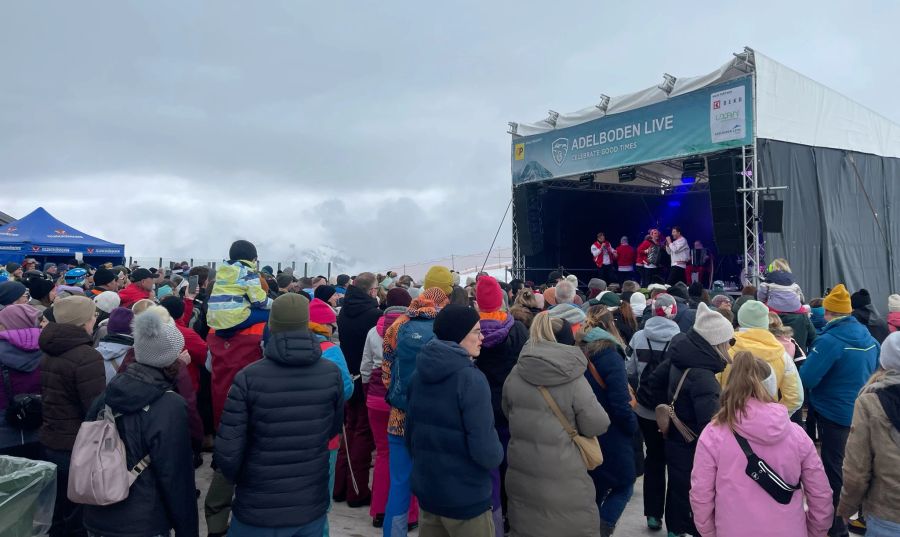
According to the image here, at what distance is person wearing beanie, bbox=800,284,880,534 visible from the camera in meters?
3.75

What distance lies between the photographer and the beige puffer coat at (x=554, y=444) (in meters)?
2.72

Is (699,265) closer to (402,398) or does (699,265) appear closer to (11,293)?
(402,398)

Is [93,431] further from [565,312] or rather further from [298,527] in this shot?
[565,312]

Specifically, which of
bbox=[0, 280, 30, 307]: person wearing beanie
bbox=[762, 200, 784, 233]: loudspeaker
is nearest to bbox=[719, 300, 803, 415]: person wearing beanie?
bbox=[0, 280, 30, 307]: person wearing beanie

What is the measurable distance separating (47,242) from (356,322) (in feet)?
45.6

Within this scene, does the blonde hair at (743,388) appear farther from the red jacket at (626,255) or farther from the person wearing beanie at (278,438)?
the red jacket at (626,255)

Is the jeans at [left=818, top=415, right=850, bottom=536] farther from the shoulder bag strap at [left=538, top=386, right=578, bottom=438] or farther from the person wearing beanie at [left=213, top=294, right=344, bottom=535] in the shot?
the person wearing beanie at [left=213, top=294, right=344, bottom=535]

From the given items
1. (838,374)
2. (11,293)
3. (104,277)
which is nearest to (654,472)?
(838,374)

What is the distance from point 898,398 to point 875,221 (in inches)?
484

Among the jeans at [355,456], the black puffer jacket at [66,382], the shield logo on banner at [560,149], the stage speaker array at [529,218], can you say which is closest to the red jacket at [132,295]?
the black puffer jacket at [66,382]

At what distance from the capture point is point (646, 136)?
11164mm

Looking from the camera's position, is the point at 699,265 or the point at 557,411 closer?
the point at 557,411

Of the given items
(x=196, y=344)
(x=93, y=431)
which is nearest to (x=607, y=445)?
(x=93, y=431)

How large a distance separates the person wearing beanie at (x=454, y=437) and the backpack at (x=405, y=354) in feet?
2.11
